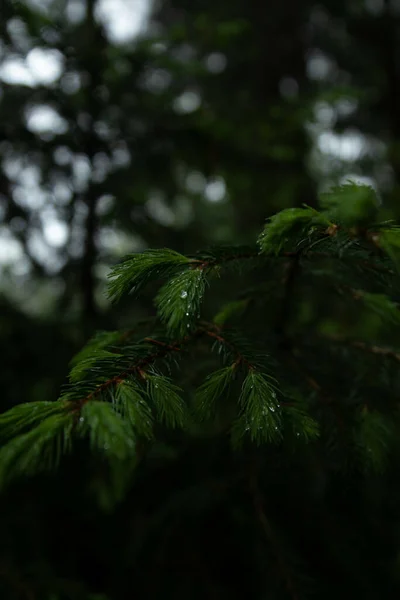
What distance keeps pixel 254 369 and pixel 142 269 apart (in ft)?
1.10

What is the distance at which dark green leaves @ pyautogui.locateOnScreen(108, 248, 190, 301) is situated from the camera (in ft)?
3.44

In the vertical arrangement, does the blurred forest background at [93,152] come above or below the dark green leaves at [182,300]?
above

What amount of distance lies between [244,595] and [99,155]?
244 cm

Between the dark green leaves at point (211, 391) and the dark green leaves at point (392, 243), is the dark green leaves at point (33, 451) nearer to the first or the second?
the dark green leaves at point (211, 391)

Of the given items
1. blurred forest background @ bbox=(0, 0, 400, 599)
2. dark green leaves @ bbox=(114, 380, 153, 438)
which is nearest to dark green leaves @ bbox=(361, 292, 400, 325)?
dark green leaves @ bbox=(114, 380, 153, 438)

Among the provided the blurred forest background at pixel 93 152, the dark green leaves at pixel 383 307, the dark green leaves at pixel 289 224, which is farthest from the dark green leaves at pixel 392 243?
the blurred forest background at pixel 93 152

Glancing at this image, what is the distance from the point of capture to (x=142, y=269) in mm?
1058

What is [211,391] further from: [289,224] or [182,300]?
[289,224]

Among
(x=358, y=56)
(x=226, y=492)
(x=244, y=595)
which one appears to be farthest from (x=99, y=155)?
(x=358, y=56)

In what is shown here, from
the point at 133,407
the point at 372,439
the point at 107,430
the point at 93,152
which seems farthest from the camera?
the point at 93,152

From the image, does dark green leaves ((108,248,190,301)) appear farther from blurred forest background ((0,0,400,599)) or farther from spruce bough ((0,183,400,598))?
blurred forest background ((0,0,400,599))

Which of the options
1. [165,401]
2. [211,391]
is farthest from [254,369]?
[165,401]

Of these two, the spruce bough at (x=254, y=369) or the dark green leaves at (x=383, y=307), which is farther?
the dark green leaves at (x=383, y=307)

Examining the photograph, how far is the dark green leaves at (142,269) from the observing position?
105cm
